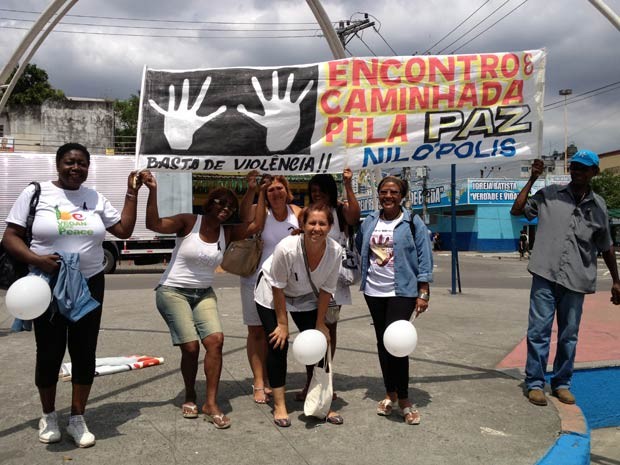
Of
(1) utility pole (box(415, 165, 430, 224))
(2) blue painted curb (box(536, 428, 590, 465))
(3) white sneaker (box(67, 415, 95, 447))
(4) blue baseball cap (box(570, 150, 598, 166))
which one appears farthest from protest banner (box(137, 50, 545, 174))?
(1) utility pole (box(415, 165, 430, 224))

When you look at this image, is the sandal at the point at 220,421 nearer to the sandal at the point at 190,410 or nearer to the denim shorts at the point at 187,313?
the sandal at the point at 190,410

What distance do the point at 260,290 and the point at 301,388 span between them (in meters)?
1.25

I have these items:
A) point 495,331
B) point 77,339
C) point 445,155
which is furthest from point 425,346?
point 77,339

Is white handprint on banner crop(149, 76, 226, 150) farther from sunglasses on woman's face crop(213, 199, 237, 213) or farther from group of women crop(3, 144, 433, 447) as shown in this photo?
sunglasses on woman's face crop(213, 199, 237, 213)

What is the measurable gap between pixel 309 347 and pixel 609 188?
3874cm

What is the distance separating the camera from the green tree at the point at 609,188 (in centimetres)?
3578

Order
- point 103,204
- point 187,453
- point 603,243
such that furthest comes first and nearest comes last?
1. point 603,243
2. point 103,204
3. point 187,453

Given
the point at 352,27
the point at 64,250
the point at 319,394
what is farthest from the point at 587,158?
the point at 352,27

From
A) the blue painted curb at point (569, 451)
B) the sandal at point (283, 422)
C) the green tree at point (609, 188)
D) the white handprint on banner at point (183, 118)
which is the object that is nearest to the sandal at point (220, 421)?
the sandal at point (283, 422)

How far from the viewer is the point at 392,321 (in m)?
4.04

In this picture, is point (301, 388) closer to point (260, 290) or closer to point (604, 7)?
point (260, 290)

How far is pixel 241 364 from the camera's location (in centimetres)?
547

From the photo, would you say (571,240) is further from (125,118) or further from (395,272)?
(125,118)

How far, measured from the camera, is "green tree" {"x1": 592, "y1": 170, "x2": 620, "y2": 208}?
35781 mm
